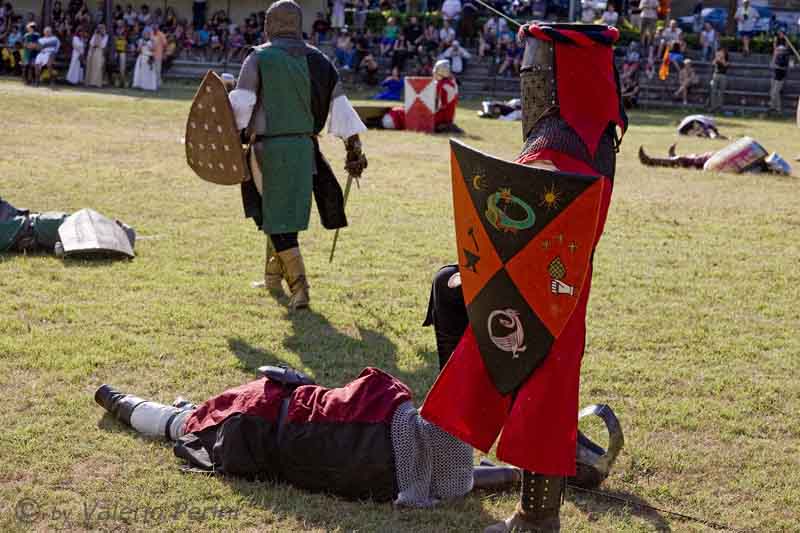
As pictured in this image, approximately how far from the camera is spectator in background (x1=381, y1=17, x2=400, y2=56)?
2744 cm

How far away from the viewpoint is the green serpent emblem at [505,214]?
3.03 m

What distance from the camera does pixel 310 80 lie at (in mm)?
6098

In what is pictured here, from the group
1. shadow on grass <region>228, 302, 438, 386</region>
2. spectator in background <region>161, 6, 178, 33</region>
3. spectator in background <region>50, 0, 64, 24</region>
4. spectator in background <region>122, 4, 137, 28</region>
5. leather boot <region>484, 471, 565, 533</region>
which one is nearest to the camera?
leather boot <region>484, 471, 565, 533</region>

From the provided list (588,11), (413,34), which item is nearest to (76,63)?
(413,34)

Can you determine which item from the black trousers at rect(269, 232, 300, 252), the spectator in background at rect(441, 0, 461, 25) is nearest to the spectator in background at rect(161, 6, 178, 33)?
the spectator in background at rect(441, 0, 461, 25)

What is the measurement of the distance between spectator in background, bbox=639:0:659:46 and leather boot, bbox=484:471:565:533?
24.2 m

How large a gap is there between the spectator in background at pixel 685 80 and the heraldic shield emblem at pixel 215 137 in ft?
68.1

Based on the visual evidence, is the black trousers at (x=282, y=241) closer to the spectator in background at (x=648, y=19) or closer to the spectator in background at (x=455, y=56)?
the spectator in background at (x=455, y=56)

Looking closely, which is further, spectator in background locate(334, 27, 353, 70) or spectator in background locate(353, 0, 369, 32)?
spectator in background locate(353, 0, 369, 32)

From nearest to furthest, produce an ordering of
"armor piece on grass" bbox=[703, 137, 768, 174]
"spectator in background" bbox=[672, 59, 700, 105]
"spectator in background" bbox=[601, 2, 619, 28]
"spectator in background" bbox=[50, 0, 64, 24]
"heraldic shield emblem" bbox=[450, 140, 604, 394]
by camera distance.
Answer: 1. "heraldic shield emblem" bbox=[450, 140, 604, 394]
2. "armor piece on grass" bbox=[703, 137, 768, 174]
3. "spectator in background" bbox=[672, 59, 700, 105]
4. "spectator in background" bbox=[601, 2, 619, 28]
5. "spectator in background" bbox=[50, 0, 64, 24]

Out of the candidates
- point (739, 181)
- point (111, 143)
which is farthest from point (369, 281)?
point (111, 143)

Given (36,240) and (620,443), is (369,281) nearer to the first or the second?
(36,240)

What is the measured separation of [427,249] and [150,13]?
2374cm

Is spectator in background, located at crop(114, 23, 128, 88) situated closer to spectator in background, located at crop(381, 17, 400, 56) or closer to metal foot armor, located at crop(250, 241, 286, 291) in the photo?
spectator in background, located at crop(381, 17, 400, 56)
